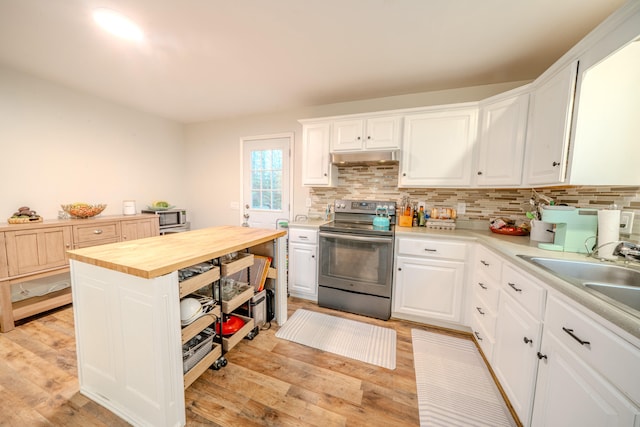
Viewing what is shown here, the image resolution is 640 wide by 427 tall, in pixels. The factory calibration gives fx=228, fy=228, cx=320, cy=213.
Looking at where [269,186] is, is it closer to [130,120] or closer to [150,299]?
[130,120]

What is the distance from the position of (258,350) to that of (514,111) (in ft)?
9.45

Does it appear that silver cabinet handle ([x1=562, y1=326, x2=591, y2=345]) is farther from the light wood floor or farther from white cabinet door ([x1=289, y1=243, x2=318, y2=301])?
white cabinet door ([x1=289, y1=243, x2=318, y2=301])

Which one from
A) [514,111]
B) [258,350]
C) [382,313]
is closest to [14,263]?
[258,350]

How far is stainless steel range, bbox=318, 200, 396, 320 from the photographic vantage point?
2.24 metres

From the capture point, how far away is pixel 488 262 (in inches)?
69.1

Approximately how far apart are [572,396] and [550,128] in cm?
160

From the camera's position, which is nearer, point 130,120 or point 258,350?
point 258,350

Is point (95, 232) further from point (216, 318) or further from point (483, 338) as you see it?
point (483, 338)

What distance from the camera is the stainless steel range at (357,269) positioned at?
224 centimetres

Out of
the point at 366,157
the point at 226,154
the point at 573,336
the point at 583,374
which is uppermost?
the point at 226,154

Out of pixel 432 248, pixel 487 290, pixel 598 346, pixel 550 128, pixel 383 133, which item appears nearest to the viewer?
pixel 598 346

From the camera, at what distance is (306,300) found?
2.70 m

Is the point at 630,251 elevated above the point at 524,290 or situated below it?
above

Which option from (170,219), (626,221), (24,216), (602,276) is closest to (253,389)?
(602,276)
